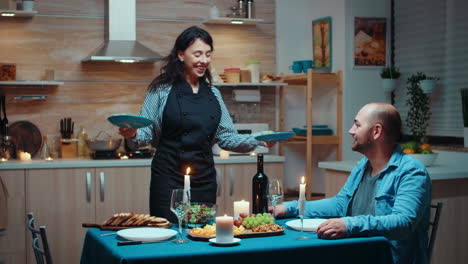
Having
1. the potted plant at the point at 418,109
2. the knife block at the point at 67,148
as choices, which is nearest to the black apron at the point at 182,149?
the knife block at the point at 67,148

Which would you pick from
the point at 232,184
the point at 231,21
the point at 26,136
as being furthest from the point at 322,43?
the point at 26,136

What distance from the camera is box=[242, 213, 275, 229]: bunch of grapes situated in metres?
2.37

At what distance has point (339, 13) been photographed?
5.50 metres

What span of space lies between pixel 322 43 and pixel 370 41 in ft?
1.34

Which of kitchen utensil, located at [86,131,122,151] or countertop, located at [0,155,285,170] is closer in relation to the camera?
countertop, located at [0,155,285,170]

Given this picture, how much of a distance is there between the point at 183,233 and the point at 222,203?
2729 millimetres

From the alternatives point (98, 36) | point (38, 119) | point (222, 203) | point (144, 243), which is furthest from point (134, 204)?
point (144, 243)

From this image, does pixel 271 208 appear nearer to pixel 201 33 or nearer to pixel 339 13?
pixel 201 33

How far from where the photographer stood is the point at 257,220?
2.39m

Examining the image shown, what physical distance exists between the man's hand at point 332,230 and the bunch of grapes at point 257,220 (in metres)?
0.22

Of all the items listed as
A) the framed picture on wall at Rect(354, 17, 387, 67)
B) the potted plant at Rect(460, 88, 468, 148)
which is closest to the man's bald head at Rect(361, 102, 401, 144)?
the potted plant at Rect(460, 88, 468, 148)

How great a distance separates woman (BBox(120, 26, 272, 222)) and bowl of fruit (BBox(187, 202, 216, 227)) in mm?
722

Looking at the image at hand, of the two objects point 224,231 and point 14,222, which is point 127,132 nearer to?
point 224,231

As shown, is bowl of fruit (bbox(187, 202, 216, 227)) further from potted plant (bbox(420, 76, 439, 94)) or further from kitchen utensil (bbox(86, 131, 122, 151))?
potted plant (bbox(420, 76, 439, 94))
